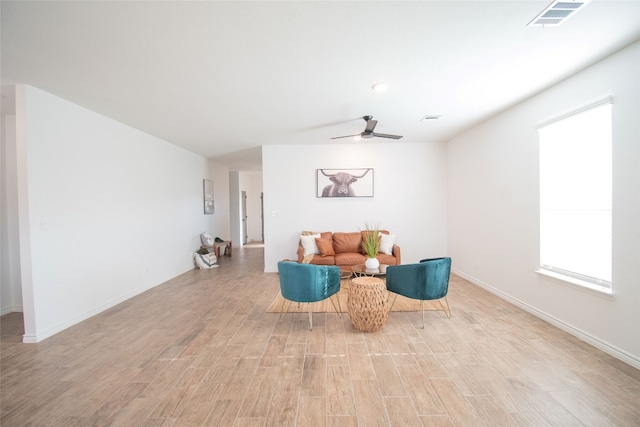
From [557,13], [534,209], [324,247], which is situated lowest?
[324,247]

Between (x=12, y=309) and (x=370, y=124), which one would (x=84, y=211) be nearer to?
(x=12, y=309)

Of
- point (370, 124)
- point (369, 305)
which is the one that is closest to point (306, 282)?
point (369, 305)

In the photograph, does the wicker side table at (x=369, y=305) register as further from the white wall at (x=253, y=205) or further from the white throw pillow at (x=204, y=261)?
the white wall at (x=253, y=205)

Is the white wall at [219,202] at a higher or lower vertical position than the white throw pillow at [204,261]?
higher

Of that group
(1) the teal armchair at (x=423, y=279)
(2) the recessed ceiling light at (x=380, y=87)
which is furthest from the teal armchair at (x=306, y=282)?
(2) the recessed ceiling light at (x=380, y=87)

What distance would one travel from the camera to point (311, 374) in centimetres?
208

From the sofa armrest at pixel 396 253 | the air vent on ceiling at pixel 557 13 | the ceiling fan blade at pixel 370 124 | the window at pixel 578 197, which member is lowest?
the sofa armrest at pixel 396 253

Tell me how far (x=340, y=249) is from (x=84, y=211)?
4048 millimetres

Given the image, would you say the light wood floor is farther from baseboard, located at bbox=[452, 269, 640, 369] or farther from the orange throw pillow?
the orange throw pillow

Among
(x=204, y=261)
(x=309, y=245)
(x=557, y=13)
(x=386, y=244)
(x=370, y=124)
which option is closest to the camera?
(x=557, y=13)

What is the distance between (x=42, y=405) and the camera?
5.89ft

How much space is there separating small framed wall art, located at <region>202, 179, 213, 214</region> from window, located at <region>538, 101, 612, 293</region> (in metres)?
6.71

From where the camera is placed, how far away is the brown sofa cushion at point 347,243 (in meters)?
5.13

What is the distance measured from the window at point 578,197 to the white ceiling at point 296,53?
0.58 metres
